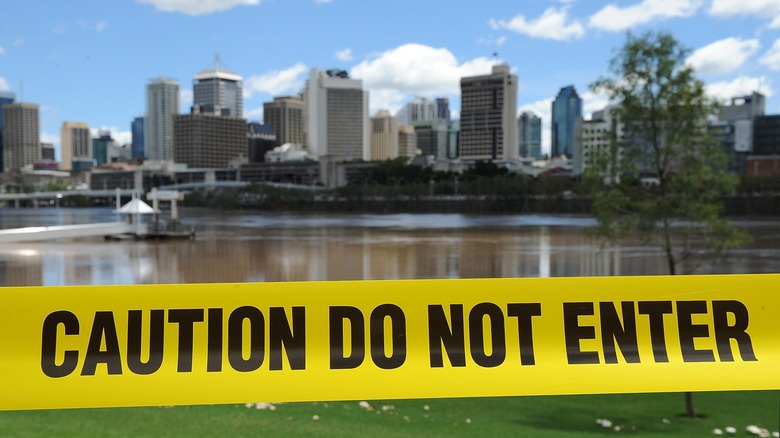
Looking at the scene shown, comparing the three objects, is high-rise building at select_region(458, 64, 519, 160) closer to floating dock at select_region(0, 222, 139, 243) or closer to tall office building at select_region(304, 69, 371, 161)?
tall office building at select_region(304, 69, 371, 161)

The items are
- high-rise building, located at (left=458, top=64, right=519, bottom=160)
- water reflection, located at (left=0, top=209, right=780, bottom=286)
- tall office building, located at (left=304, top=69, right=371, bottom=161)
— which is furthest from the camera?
tall office building, located at (left=304, top=69, right=371, bottom=161)

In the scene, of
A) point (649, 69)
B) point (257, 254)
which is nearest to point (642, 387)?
point (649, 69)

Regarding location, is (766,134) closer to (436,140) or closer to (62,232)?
(436,140)

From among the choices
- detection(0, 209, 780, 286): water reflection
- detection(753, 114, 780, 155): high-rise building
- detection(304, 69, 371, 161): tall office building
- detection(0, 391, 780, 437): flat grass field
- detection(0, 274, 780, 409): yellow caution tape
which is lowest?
detection(0, 209, 780, 286): water reflection

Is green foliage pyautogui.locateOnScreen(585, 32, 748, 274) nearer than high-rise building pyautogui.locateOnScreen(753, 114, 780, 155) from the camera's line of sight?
Yes

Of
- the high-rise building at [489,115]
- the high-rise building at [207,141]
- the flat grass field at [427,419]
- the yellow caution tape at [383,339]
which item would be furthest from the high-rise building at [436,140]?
the yellow caution tape at [383,339]

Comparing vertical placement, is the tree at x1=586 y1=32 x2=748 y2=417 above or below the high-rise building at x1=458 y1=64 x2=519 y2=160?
below

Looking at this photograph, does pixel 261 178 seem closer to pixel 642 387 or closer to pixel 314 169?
pixel 314 169

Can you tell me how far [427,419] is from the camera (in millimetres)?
6121

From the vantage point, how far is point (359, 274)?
23594mm

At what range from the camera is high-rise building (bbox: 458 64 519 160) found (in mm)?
153750

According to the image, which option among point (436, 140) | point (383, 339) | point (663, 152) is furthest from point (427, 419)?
point (436, 140)

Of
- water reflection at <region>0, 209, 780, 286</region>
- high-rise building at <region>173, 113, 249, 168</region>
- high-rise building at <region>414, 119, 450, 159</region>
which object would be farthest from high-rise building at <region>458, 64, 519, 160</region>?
water reflection at <region>0, 209, 780, 286</region>

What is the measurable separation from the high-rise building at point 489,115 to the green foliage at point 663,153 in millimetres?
143714
